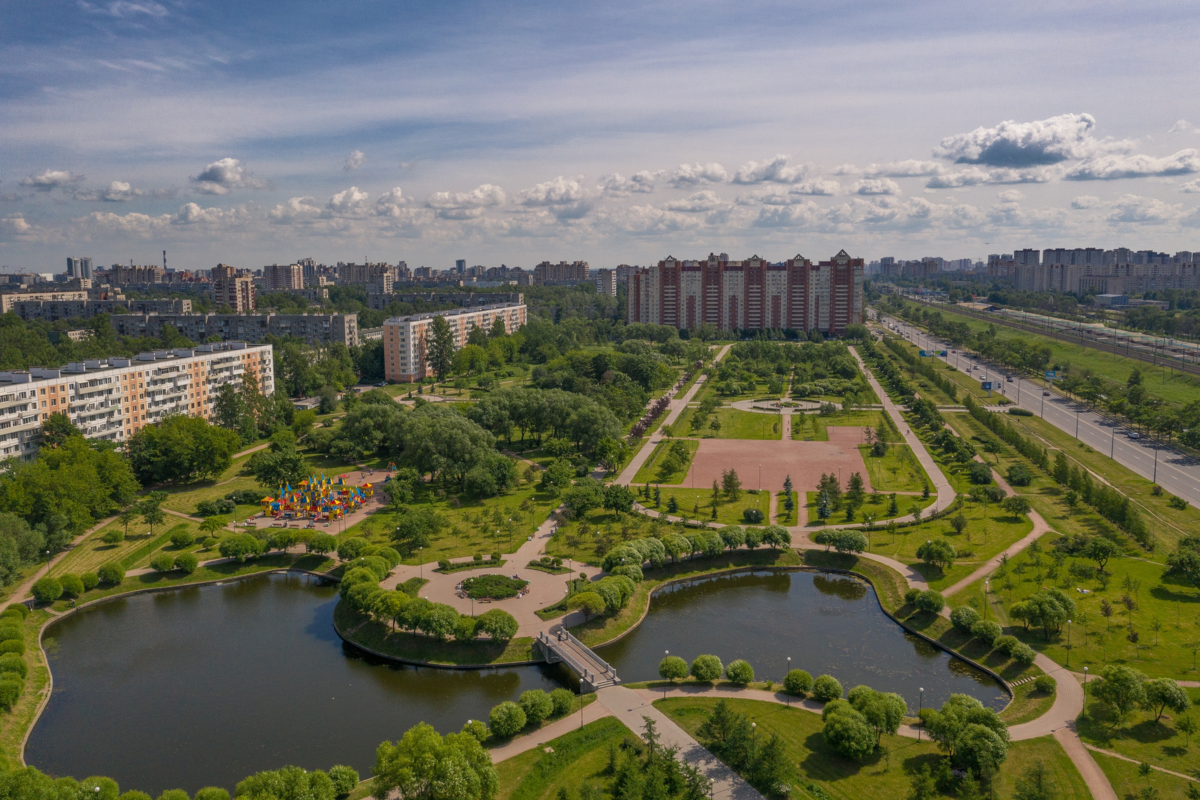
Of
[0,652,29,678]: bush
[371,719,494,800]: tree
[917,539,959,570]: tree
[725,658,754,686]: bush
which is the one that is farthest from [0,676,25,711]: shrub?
[917,539,959,570]: tree

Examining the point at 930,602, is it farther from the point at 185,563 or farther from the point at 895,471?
the point at 185,563

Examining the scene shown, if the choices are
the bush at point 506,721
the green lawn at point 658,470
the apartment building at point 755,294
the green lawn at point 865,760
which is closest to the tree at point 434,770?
the bush at point 506,721

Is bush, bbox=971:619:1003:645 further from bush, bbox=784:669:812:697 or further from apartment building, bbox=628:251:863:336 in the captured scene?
apartment building, bbox=628:251:863:336

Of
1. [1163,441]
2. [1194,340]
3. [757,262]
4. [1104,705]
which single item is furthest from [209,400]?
[1194,340]

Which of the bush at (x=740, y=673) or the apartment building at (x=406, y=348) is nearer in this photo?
the bush at (x=740, y=673)

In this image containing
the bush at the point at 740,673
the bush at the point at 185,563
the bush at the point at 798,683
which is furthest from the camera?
the bush at the point at 185,563

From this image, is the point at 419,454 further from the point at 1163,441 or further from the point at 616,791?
the point at 1163,441

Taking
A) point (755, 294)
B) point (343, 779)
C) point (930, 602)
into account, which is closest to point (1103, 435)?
point (930, 602)

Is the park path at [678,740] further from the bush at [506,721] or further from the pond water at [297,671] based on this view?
the bush at [506,721]
